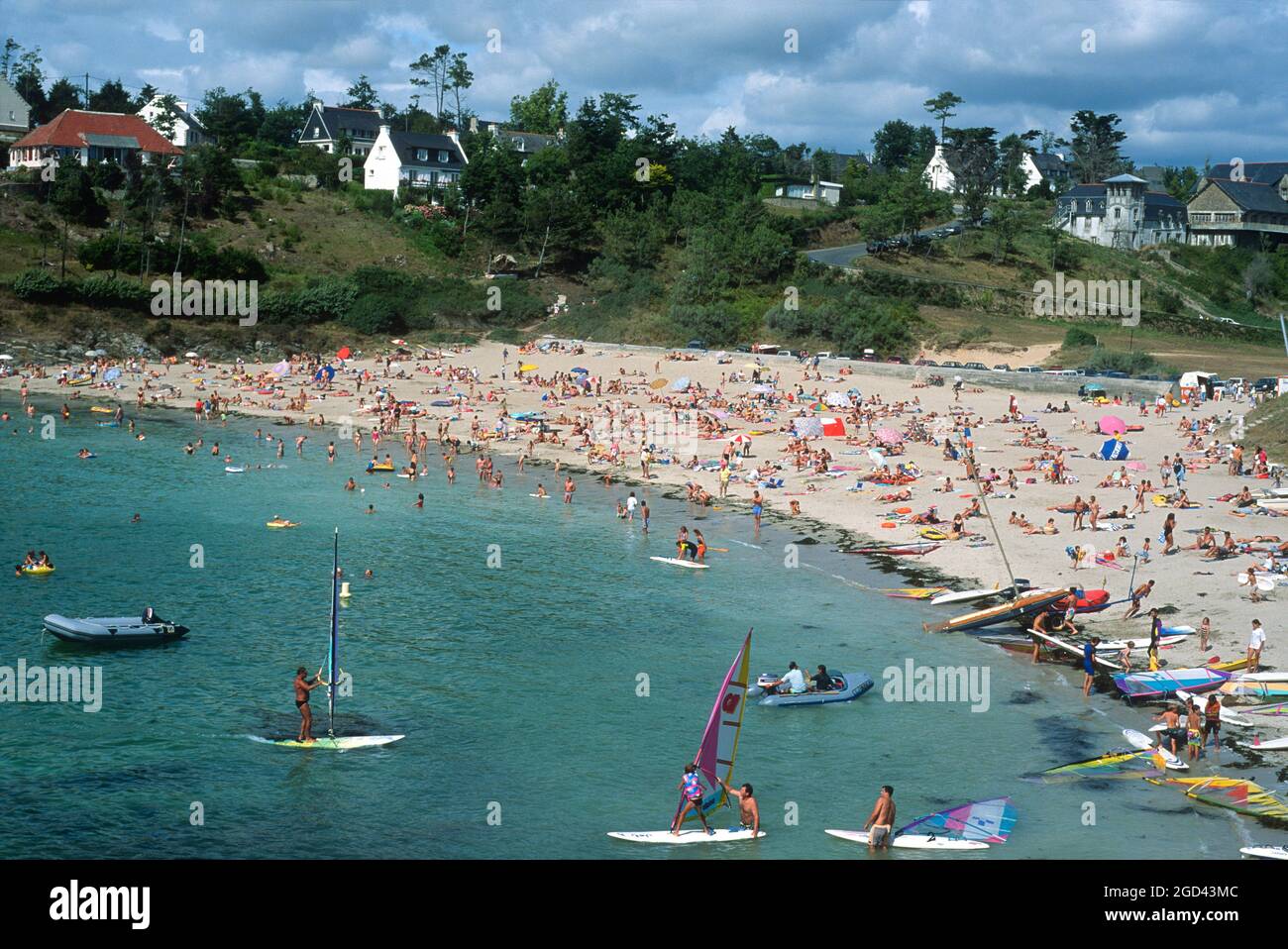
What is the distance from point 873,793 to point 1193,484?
85.5 ft

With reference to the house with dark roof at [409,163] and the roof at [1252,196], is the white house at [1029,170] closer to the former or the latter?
the roof at [1252,196]

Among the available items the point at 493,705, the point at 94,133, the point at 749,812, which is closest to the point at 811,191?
the point at 94,133

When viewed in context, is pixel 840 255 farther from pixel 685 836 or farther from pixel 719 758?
pixel 685 836

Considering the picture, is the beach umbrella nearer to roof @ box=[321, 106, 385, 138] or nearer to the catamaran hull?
the catamaran hull

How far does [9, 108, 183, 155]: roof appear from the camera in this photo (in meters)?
93.1

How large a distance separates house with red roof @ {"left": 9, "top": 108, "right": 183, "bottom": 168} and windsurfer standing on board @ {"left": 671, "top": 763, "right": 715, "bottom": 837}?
278 feet

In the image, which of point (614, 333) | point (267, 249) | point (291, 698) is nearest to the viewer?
point (291, 698)

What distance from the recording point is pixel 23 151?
310ft

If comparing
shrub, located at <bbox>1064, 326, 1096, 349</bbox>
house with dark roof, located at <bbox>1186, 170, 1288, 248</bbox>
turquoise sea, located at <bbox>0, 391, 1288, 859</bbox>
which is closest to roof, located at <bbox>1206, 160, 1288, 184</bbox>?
house with dark roof, located at <bbox>1186, 170, 1288, 248</bbox>

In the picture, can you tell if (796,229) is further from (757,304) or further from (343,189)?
(343,189)

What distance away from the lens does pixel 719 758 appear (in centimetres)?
2170
